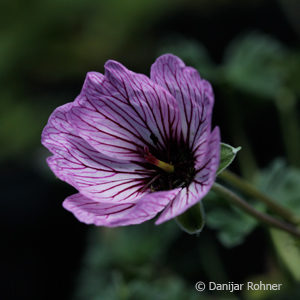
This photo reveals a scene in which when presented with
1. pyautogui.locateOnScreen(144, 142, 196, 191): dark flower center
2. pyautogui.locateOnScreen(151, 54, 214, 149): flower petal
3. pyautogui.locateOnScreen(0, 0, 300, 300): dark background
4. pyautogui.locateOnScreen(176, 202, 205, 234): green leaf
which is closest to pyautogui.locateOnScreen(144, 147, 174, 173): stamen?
pyautogui.locateOnScreen(144, 142, 196, 191): dark flower center

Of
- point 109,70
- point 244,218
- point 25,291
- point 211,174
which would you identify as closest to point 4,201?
point 25,291

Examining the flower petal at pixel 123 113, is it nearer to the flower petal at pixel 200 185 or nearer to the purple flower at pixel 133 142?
the purple flower at pixel 133 142

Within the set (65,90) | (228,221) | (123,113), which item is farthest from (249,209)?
(65,90)

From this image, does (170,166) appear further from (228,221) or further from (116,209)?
(228,221)

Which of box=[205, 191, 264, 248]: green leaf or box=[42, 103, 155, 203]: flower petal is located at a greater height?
box=[42, 103, 155, 203]: flower petal

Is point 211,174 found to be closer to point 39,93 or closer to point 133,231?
point 133,231

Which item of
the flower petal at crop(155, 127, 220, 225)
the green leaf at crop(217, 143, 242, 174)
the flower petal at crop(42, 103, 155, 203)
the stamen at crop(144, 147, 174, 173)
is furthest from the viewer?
the stamen at crop(144, 147, 174, 173)

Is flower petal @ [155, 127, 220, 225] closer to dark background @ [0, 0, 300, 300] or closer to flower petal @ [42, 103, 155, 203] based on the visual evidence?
flower petal @ [42, 103, 155, 203]

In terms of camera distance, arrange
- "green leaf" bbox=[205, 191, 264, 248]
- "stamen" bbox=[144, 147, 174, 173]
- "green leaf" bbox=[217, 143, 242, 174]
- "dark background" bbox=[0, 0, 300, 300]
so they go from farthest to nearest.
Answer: "dark background" bbox=[0, 0, 300, 300] → "green leaf" bbox=[205, 191, 264, 248] → "stamen" bbox=[144, 147, 174, 173] → "green leaf" bbox=[217, 143, 242, 174]
